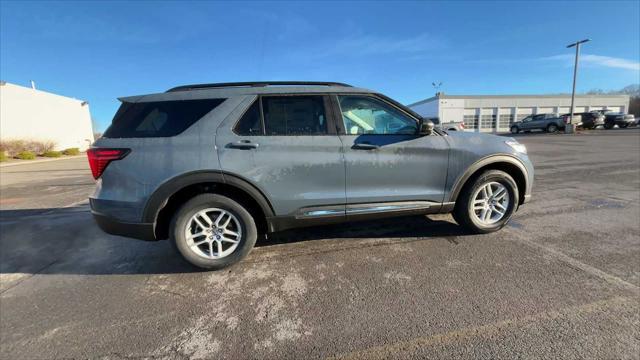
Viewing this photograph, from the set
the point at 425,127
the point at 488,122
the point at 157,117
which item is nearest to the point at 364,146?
the point at 425,127

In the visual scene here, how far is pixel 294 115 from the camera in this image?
121 inches

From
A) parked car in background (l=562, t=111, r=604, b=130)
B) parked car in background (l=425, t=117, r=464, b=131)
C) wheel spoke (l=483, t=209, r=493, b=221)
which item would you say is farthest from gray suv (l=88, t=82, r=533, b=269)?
parked car in background (l=562, t=111, r=604, b=130)

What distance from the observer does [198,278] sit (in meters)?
2.91

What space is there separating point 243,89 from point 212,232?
151 centimetres

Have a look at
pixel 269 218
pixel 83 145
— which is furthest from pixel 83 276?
pixel 83 145

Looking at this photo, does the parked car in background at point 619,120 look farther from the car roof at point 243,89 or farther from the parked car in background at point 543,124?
the car roof at point 243,89

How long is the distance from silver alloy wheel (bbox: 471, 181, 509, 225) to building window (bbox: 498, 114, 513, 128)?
193 ft

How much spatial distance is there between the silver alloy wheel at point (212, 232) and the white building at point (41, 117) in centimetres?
2869

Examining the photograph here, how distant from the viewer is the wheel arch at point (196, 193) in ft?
9.18

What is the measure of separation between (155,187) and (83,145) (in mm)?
36214

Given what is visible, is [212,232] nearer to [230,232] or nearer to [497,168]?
[230,232]

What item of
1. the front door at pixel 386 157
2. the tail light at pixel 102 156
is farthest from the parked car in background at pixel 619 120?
the tail light at pixel 102 156

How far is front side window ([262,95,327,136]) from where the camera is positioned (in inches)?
118

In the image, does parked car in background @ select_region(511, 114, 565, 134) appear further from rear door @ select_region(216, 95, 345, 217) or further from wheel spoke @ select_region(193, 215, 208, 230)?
wheel spoke @ select_region(193, 215, 208, 230)
